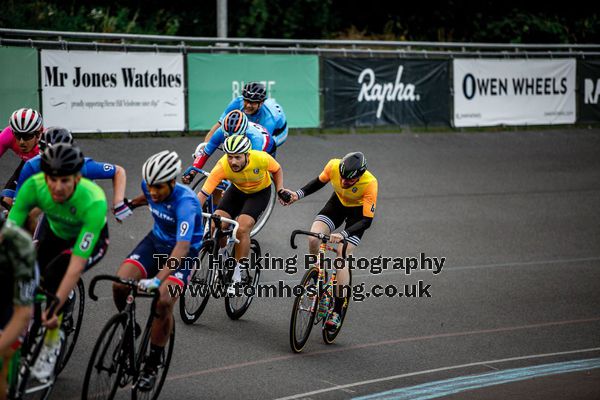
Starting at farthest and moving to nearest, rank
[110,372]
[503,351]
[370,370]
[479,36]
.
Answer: [479,36] → [503,351] → [370,370] → [110,372]

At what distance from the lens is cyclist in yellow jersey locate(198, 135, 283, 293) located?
29.3ft

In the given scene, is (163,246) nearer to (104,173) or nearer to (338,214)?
(104,173)

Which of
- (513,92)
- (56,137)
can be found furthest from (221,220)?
(513,92)

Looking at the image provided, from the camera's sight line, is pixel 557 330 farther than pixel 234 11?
No

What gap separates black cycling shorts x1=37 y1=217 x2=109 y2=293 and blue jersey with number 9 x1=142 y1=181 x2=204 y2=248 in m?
0.55

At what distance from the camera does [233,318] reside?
9.17 meters

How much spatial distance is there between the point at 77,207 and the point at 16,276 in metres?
1.23

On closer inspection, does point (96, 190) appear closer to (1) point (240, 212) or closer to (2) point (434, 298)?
(1) point (240, 212)

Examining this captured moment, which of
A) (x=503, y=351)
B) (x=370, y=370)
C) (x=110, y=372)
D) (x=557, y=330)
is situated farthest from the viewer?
(x=557, y=330)

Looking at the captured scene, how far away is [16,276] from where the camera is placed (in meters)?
4.87

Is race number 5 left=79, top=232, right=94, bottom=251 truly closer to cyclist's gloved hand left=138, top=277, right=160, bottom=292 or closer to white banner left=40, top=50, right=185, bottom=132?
cyclist's gloved hand left=138, top=277, right=160, bottom=292

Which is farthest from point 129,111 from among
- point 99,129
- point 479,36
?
point 479,36

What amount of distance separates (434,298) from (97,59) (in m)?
7.91

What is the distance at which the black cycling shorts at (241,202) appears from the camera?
9423 millimetres
